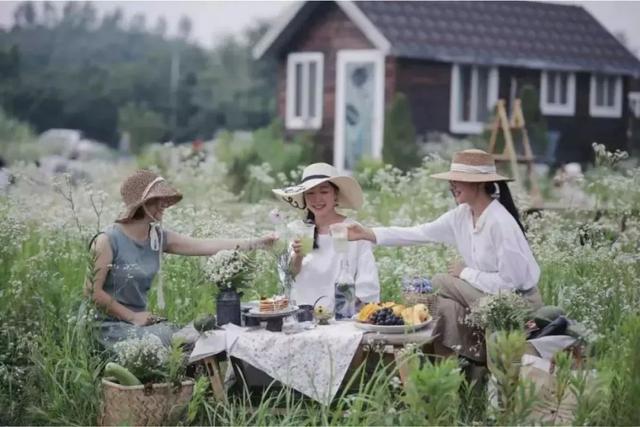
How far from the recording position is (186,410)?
199 inches

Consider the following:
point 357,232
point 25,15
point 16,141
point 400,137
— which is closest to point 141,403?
point 357,232

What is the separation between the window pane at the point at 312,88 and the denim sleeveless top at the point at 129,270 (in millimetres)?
10291

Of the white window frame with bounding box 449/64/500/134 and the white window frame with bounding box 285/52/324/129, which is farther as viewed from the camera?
the white window frame with bounding box 285/52/324/129

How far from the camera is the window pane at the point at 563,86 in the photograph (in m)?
15.3

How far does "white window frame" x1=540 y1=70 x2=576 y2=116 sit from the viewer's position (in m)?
15.2

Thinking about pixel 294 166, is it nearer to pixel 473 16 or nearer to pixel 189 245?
pixel 473 16

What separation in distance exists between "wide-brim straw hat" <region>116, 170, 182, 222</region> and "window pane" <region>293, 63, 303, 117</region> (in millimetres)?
10554

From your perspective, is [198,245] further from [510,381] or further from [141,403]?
[510,381]

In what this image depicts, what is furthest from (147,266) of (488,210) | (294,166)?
(294,166)

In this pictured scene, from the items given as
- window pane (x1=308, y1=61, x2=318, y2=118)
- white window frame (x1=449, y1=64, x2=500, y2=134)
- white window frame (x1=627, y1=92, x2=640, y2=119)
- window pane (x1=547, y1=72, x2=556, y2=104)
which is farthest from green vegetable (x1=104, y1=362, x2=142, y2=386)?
window pane (x1=547, y1=72, x2=556, y2=104)

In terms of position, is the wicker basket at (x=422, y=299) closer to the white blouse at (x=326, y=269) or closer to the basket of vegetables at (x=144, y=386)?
the white blouse at (x=326, y=269)

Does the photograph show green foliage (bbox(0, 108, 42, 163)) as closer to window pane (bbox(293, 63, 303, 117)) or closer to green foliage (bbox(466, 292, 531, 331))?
window pane (bbox(293, 63, 303, 117))

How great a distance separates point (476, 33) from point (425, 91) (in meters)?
1.14

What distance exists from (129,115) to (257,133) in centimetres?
363
